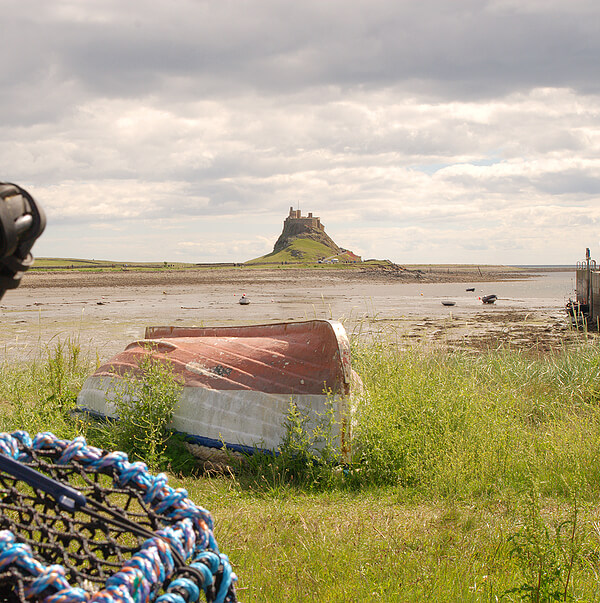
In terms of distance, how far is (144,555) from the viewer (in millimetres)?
1408

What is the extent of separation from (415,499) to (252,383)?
196 centimetres

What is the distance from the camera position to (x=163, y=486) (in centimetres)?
180

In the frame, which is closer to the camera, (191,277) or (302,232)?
(191,277)

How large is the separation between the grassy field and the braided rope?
3.62ft

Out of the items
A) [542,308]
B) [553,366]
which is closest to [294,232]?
[542,308]

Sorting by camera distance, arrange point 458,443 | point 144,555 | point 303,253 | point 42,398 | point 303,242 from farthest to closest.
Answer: point 303,242
point 303,253
point 42,398
point 458,443
point 144,555

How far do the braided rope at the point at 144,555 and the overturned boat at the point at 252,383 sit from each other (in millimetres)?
3493

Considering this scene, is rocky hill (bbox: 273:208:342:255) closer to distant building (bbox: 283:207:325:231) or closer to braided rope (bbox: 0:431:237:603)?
distant building (bbox: 283:207:325:231)

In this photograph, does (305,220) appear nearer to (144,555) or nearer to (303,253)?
(303,253)

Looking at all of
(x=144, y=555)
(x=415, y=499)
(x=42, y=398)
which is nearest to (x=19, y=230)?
(x=144, y=555)

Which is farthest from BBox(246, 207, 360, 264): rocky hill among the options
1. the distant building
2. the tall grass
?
the tall grass

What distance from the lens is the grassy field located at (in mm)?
3125

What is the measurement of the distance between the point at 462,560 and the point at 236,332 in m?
4.24

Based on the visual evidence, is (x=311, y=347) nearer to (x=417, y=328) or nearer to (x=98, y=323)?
(x=417, y=328)
